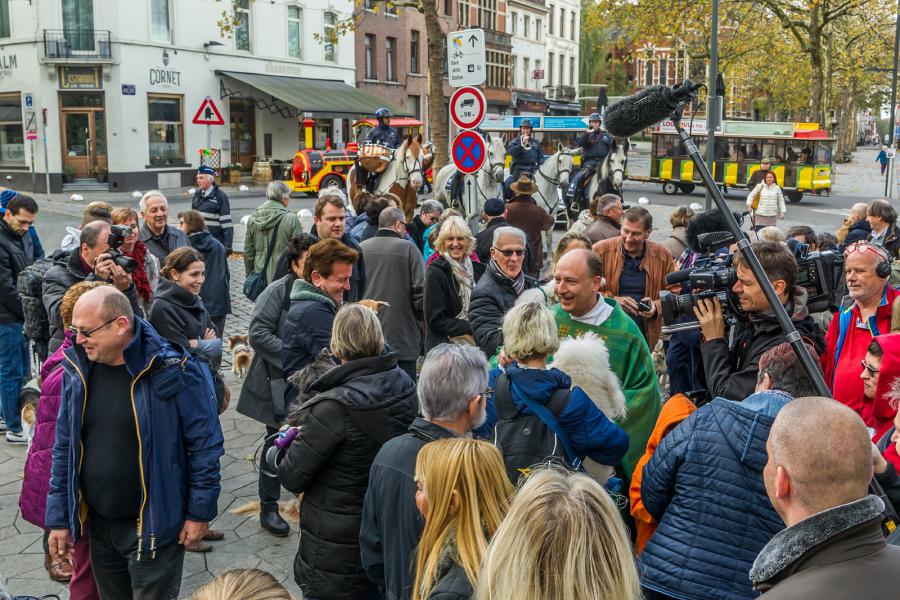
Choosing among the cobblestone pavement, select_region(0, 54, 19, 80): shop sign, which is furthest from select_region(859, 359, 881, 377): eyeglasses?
select_region(0, 54, 19, 80): shop sign

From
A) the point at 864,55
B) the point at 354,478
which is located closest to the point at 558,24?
the point at 864,55

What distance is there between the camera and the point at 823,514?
2.05m

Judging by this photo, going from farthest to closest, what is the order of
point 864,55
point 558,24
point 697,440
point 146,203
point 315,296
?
1. point 558,24
2. point 864,55
3. point 146,203
4. point 315,296
5. point 697,440

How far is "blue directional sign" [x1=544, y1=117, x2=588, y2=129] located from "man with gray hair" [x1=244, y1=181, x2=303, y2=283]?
21001 millimetres

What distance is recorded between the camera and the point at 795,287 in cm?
421

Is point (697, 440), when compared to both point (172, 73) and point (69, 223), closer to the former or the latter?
point (69, 223)

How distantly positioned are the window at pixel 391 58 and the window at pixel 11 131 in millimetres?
18240

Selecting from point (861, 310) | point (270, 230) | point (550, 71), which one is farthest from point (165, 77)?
point (550, 71)

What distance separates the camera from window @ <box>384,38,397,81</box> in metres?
43.1

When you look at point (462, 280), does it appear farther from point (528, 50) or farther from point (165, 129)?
point (528, 50)

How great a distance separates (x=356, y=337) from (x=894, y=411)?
2388 mm

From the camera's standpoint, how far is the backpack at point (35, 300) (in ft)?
19.2

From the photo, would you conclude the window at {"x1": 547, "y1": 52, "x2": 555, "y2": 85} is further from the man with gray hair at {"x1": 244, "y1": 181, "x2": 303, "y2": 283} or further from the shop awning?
the man with gray hair at {"x1": 244, "y1": 181, "x2": 303, "y2": 283}

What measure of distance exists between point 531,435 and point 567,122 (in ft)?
85.6
